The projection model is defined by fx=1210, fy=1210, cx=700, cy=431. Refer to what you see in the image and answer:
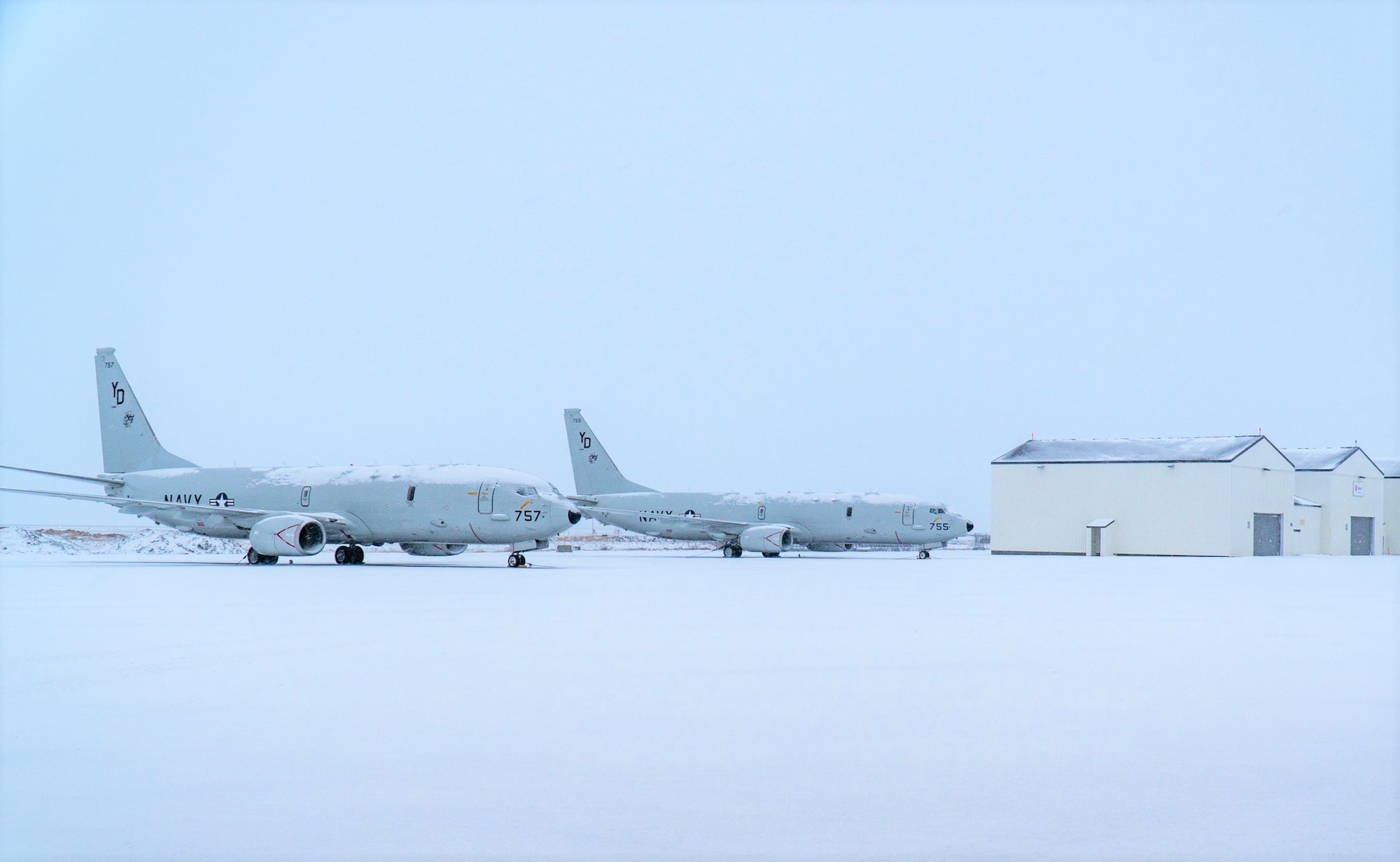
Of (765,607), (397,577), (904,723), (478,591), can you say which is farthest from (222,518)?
(904,723)

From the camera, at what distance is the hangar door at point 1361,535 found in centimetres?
6712

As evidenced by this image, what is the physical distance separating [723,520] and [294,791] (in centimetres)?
4804

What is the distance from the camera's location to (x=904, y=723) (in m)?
8.38

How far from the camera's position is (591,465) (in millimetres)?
59469

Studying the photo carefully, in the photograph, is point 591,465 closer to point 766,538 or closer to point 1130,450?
point 766,538

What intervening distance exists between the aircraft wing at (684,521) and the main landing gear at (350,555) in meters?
14.1

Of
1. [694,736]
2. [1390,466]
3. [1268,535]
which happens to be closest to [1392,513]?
[1390,466]

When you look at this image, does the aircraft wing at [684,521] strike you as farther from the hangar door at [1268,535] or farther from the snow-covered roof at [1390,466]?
the snow-covered roof at [1390,466]

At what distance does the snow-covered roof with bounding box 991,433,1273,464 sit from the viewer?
57.2 meters

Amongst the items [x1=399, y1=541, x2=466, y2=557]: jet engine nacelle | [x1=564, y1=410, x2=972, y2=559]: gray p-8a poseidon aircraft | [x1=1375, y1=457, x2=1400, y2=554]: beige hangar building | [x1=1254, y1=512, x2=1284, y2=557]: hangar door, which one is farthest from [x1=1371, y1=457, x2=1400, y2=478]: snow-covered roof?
[x1=399, y1=541, x2=466, y2=557]: jet engine nacelle

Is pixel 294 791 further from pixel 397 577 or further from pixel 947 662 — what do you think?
pixel 397 577

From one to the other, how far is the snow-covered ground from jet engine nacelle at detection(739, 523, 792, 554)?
3460 cm

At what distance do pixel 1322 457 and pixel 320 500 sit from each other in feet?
179

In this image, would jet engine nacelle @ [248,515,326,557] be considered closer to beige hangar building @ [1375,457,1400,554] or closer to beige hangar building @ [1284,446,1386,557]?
beige hangar building @ [1284,446,1386,557]
